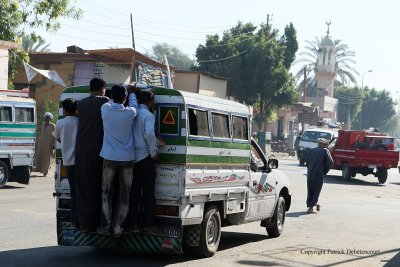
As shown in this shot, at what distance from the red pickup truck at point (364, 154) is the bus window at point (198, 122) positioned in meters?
23.0

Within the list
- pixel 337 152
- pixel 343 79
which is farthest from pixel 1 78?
pixel 343 79

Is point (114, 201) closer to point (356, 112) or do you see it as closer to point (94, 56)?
point (94, 56)

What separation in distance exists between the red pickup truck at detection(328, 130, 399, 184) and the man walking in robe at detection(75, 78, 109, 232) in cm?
2411

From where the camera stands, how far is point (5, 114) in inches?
784

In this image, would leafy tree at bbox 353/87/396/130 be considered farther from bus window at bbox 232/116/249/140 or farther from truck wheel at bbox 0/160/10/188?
bus window at bbox 232/116/249/140

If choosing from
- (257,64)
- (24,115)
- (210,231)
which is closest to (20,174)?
(24,115)

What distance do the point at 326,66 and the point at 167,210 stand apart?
89516mm

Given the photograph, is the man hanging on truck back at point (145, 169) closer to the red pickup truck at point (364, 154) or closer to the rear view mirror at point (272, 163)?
the rear view mirror at point (272, 163)

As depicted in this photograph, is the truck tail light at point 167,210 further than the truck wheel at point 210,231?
No

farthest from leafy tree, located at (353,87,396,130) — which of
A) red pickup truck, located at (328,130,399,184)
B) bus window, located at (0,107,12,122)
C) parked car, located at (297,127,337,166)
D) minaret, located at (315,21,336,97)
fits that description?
bus window, located at (0,107,12,122)

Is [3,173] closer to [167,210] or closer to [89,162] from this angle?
[89,162]

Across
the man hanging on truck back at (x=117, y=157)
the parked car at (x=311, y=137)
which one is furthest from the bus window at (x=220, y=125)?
the parked car at (x=311, y=137)

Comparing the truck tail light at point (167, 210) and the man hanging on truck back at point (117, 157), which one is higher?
the man hanging on truck back at point (117, 157)

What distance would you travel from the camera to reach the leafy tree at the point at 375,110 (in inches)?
5015
